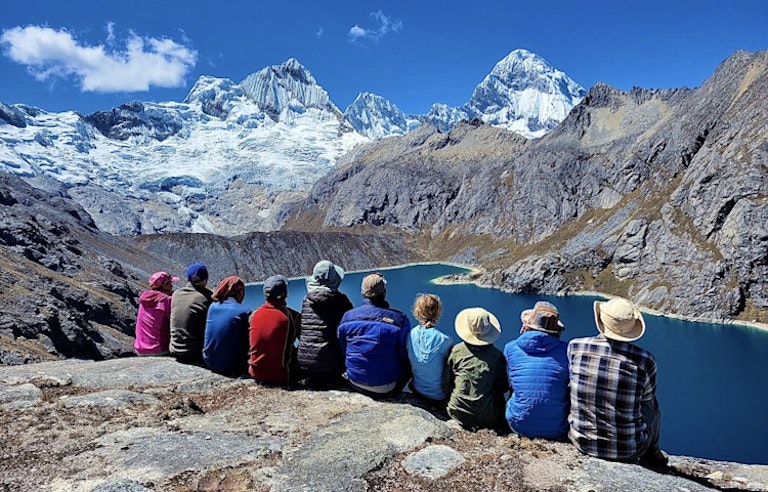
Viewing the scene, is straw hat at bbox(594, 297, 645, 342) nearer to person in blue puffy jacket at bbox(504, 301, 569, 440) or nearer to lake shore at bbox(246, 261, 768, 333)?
person in blue puffy jacket at bbox(504, 301, 569, 440)

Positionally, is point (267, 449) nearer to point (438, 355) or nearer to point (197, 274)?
point (438, 355)

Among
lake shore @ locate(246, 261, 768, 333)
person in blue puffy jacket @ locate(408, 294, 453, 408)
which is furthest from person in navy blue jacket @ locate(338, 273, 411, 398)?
lake shore @ locate(246, 261, 768, 333)

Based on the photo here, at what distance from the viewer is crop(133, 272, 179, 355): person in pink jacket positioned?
12.0m

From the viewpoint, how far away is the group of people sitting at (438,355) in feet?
23.2

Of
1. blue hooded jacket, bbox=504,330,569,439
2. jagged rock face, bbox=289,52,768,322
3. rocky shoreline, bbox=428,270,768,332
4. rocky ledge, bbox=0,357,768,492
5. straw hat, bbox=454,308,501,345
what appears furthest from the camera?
jagged rock face, bbox=289,52,768,322

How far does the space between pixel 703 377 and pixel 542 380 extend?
48.4 metres

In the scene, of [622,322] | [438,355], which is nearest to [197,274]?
[438,355]

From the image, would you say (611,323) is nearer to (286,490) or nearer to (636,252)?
(286,490)

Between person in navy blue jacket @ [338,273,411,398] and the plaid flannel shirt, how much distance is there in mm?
3249

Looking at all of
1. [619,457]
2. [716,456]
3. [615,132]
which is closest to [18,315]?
[619,457]

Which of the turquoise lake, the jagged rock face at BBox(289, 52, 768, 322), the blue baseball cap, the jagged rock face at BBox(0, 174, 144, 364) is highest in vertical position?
the jagged rock face at BBox(289, 52, 768, 322)

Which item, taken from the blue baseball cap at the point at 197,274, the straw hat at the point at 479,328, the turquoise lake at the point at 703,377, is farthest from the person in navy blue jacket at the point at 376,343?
the turquoise lake at the point at 703,377

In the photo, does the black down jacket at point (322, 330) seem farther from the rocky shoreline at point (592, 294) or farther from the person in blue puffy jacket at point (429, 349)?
the rocky shoreline at point (592, 294)

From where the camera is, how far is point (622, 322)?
6.99 meters
